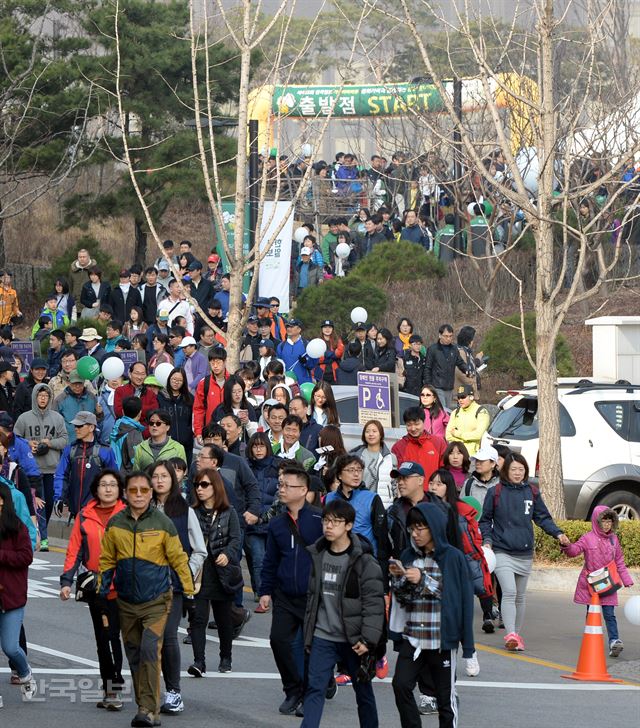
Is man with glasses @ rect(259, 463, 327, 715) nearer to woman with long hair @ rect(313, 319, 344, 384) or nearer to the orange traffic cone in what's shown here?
the orange traffic cone

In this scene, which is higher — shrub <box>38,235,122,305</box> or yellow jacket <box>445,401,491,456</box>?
shrub <box>38,235,122,305</box>

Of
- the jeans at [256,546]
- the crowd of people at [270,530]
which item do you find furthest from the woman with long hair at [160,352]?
the jeans at [256,546]

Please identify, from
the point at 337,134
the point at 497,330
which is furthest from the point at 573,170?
the point at 337,134

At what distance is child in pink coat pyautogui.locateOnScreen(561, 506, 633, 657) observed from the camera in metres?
11.4

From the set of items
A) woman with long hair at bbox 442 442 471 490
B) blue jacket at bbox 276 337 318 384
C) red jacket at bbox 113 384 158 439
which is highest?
blue jacket at bbox 276 337 318 384

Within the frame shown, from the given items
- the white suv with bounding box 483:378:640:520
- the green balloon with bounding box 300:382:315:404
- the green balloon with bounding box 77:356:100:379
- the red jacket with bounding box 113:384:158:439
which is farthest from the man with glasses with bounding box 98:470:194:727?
the green balloon with bounding box 300:382:315:404

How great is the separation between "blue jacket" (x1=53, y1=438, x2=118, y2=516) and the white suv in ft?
16.1

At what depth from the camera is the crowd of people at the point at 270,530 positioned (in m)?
8.16

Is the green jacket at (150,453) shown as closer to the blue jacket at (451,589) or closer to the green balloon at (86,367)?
the blue jacket at (451,589)

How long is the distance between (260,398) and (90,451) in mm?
4405

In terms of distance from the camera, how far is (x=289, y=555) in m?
9.17

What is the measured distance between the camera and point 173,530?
351 inches

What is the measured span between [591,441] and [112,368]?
19.1 ft

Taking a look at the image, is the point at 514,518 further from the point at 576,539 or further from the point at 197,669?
the point at 197,669
